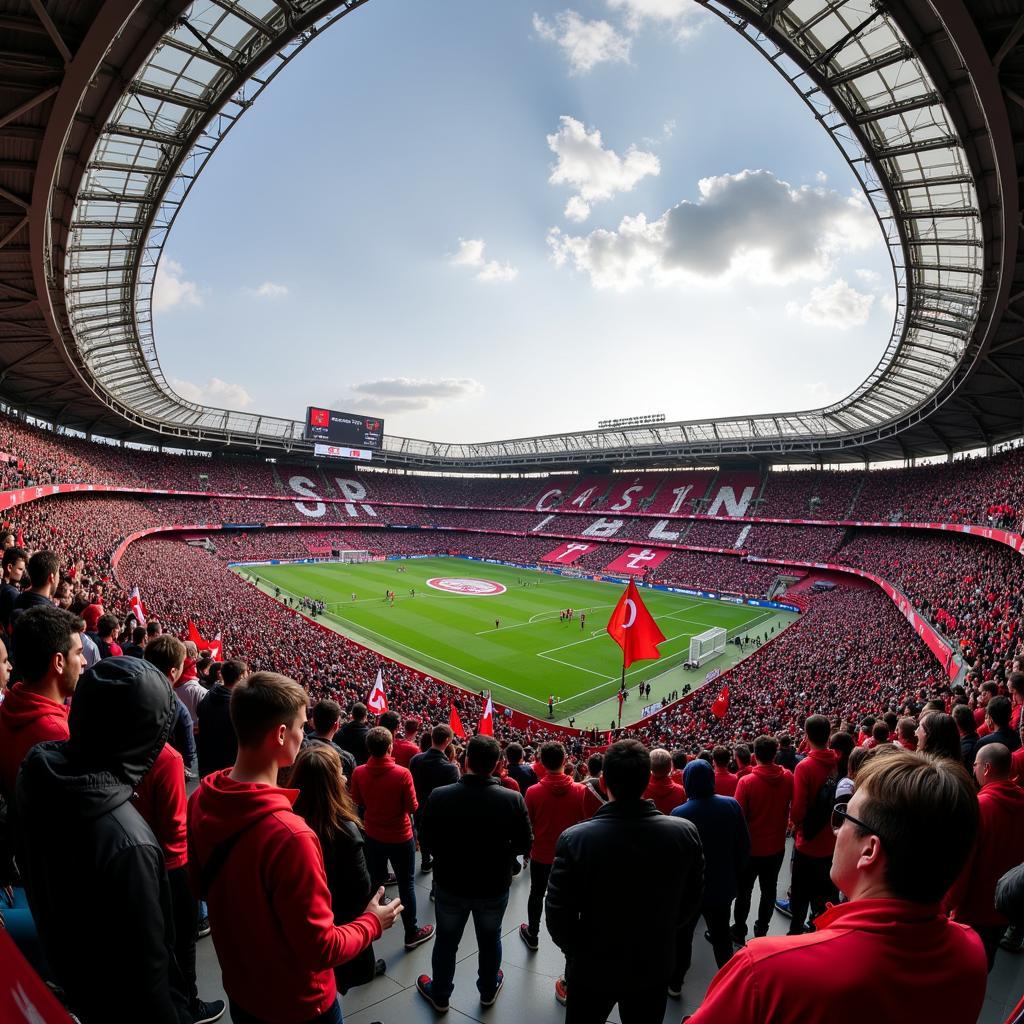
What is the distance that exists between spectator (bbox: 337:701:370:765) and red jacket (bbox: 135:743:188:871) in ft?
11.7

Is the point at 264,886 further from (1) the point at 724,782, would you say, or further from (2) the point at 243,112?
(2) the point at 243,112

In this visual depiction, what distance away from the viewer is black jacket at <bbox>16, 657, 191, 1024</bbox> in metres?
2.03

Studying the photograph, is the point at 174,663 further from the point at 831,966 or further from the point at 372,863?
the point at 831,966

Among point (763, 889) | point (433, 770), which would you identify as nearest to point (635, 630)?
point (763, 889)

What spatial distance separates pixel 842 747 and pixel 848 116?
19280mm

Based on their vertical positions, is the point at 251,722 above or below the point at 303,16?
below

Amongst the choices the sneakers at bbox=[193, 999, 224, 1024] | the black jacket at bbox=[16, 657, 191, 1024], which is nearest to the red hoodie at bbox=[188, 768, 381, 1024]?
the black jacket at bbox=[16, 657, 191, 1024]

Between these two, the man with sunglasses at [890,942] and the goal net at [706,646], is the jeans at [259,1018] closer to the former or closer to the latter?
the man with sunglasses at [890,942]

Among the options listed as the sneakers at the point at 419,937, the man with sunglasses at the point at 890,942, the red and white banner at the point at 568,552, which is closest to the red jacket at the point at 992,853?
the man with sunglasses at the point at 890,942

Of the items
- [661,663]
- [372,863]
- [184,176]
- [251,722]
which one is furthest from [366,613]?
[251,722]

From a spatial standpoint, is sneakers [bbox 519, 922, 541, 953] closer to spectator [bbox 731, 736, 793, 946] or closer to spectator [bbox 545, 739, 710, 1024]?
spectator [bbox 731, 736, 793, 946]

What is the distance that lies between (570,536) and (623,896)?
63718mm

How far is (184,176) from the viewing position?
2067cm

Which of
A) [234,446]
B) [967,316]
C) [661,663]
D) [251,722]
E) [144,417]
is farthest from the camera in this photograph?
[234,446]
